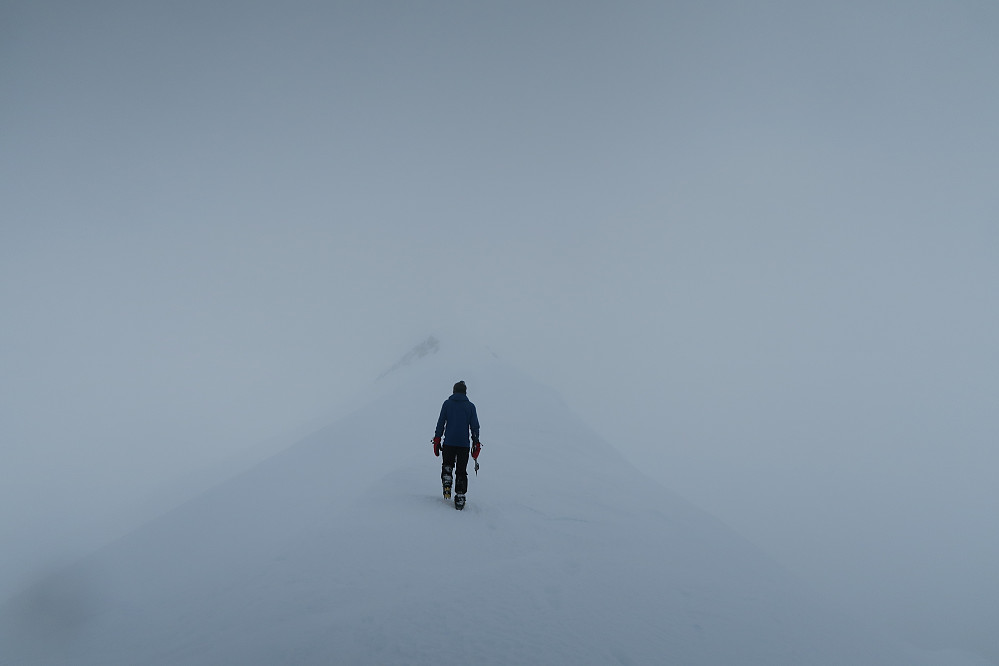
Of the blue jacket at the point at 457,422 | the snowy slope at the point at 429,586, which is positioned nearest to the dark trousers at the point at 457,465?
the blue jacket at the point at 457,422

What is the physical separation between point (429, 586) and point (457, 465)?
12.9 ft

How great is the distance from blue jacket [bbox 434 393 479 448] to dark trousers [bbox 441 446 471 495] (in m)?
0.15

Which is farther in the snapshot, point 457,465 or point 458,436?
point 457,465

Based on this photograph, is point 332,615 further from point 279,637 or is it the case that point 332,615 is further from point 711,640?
point 711,640

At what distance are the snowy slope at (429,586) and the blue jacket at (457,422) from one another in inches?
63.9

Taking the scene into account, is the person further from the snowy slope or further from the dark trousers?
the snowy slope

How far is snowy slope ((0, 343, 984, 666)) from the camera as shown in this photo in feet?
18.4

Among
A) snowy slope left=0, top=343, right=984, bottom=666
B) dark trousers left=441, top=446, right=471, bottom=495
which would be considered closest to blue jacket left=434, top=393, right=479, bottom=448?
dark trousers left=441, top=446, right=471, bottom=495

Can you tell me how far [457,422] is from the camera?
1038 cm

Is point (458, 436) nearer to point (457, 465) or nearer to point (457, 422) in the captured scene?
point (457, 422)

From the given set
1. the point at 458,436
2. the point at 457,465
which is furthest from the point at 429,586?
the point at 457,465

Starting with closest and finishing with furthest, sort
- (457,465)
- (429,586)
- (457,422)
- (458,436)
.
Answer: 1. (429,586)
2. (458,436)
3. (457,422)
4. (457,465)

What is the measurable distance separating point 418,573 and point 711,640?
4.60 metres

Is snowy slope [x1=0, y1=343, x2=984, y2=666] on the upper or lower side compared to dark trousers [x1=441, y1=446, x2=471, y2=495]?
lower
